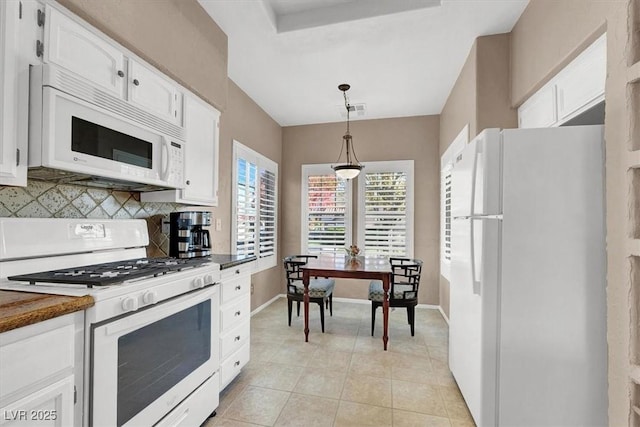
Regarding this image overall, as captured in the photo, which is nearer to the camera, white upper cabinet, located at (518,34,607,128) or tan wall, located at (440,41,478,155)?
white upper cabinet, located at (518,34,607,128)

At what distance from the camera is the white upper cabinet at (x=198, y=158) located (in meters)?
2.15

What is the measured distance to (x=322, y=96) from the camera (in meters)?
3.83

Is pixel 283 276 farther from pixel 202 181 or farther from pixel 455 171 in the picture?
pixel 455 171

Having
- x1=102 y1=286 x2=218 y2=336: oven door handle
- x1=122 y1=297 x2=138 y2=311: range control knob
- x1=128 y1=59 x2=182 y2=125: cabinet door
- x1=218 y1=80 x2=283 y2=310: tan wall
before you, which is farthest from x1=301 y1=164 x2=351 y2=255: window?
x1=122 y1=297 x2=138 y2=311: range control knob

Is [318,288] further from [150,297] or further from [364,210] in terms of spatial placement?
[150,297]

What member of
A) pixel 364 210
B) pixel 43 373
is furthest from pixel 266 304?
pixel 43 373

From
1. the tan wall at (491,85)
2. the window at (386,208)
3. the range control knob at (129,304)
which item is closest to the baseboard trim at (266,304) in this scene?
the window at (386,208)

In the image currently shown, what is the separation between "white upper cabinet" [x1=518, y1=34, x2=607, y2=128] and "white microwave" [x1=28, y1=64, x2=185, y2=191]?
2.53 meters

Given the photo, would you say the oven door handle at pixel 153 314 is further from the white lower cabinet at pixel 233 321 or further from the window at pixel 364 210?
the window at pixel 364 210

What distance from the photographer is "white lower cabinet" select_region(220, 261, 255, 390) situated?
6.80 ft

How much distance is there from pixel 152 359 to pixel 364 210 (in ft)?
11.9

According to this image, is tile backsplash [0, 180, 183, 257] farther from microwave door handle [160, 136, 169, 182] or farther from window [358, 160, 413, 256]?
window [358, 160, 413, 256]

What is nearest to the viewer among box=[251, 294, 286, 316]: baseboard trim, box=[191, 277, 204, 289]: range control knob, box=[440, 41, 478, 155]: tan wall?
box=[191, 277, 204, 289]: range control knob

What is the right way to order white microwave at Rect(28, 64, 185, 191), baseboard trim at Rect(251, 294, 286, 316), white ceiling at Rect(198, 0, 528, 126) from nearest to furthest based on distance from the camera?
white microwave at Rect(28, 64, 185, 191) → white ceiling at Rect(198, 0, 528, 126) → baseboard trim at Rect(251, 294, 286, 316)
